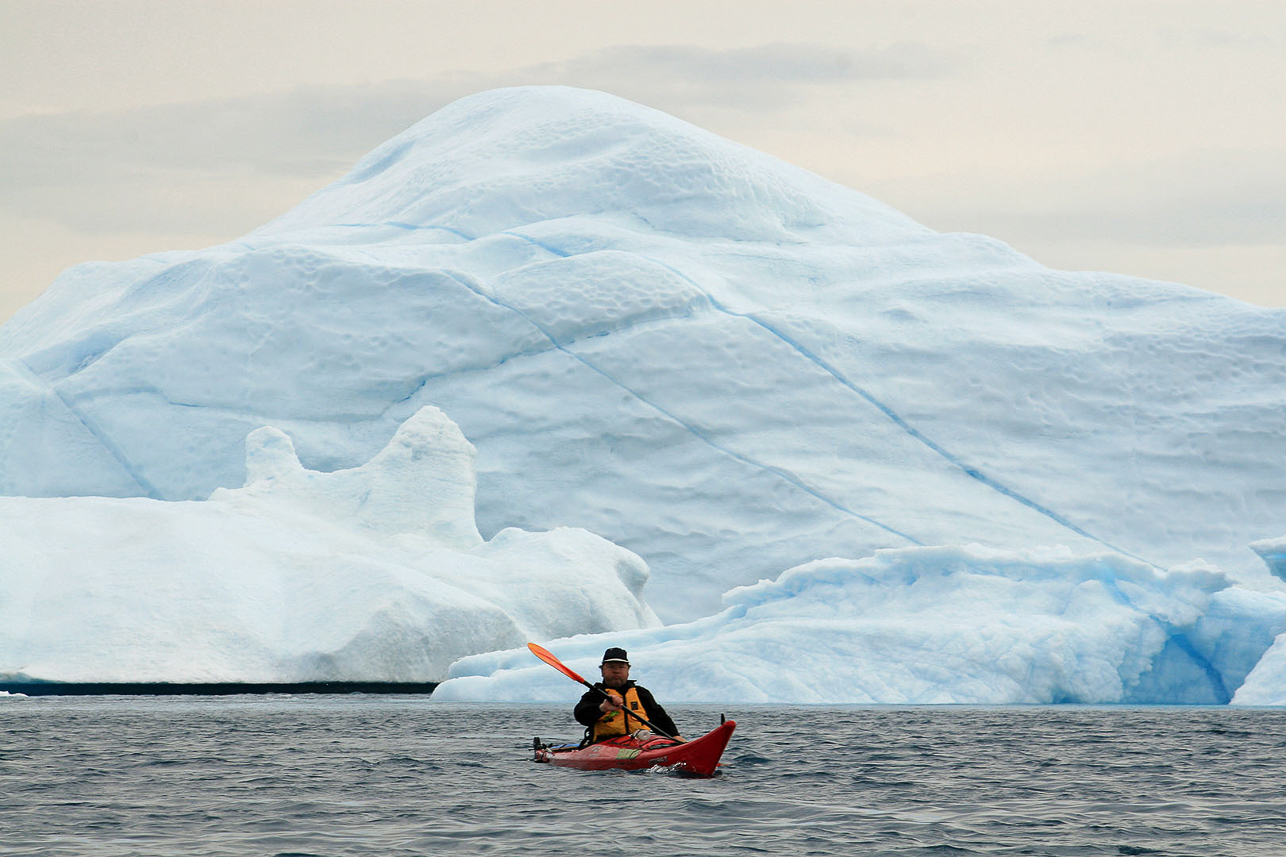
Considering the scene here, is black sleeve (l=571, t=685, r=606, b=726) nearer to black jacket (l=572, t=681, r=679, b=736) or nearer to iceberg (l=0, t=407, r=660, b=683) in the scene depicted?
black jacket (l=572, t=681, r=679, b=736)

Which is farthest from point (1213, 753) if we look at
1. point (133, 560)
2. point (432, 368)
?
point (432, 368)

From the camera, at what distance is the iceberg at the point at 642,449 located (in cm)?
2148

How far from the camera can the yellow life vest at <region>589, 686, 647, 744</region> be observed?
12602mm

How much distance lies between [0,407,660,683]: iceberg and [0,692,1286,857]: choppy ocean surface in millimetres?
4336

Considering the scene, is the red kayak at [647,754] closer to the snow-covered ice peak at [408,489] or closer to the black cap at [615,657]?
the black cap at [615,657]

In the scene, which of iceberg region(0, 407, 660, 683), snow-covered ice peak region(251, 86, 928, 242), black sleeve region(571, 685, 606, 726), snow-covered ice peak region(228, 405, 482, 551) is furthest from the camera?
snow-covered ice peak region(251, 86, 928, 242)

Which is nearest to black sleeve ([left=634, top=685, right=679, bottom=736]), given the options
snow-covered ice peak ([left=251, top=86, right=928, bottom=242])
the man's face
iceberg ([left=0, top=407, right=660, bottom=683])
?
the man's face

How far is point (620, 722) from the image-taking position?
12.7 metres

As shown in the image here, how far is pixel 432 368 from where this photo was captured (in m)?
32.6

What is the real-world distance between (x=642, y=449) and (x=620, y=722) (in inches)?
748

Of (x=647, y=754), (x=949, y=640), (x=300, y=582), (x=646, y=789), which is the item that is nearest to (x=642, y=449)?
(x=300, y=582)

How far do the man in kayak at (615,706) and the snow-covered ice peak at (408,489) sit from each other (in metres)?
14.5

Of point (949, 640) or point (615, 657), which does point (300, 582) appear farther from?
point (615, 657)

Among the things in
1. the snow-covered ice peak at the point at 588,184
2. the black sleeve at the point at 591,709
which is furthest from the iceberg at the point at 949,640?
the snow-covered ice peak at the point at 588,184
